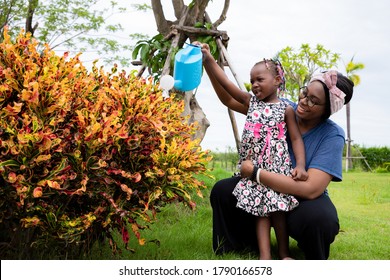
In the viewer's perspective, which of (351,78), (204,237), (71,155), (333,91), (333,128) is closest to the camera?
(71,155)

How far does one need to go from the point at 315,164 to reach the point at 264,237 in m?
0.57

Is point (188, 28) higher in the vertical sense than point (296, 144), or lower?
higher

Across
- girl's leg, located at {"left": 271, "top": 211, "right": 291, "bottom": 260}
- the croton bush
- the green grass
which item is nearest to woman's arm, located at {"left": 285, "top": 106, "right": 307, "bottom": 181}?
girl's leg, located at {"left": 271, "top": 211, "right": 291, "bottom": 260}

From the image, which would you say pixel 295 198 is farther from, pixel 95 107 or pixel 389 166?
pixel 389 166

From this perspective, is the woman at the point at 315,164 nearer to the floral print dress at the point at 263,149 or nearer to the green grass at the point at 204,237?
the floral print dress at the point at 263,149

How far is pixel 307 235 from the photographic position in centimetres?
307

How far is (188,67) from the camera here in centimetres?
346

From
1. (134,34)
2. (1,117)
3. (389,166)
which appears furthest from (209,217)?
(389,166)

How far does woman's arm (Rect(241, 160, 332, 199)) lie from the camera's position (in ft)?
9.75

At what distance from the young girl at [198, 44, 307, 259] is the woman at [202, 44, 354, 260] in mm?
64

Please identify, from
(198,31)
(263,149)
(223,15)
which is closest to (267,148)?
(263,149)

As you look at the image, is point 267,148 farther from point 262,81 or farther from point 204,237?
point 204,237

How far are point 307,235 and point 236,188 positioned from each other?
1.78 ft

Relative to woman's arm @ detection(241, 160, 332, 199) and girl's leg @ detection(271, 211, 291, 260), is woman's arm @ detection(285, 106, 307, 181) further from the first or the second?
girl's leg @ detection(271, 211, 291, 260)
